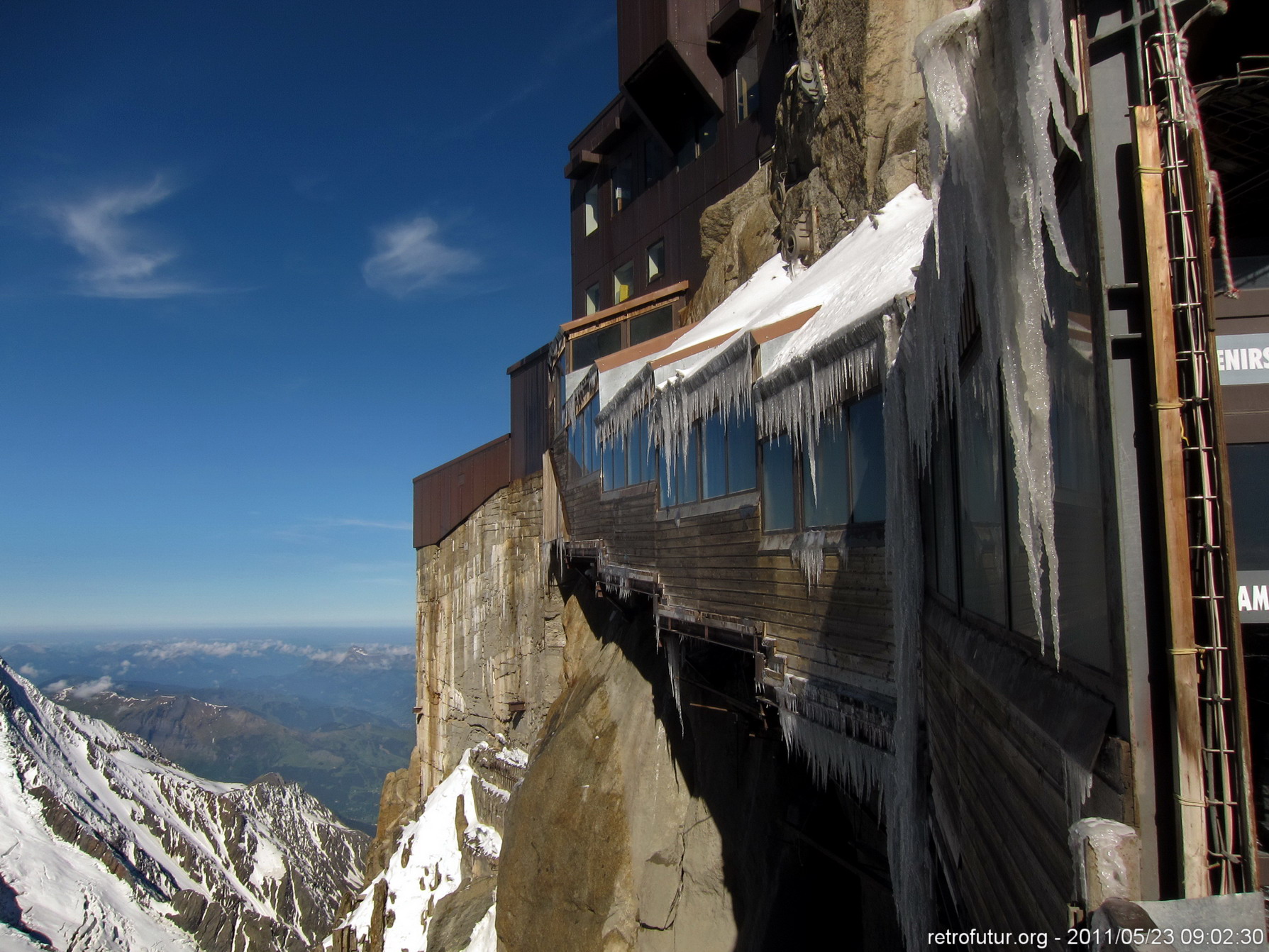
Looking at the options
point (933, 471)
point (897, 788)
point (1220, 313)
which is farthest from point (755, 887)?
point (1220, 313)

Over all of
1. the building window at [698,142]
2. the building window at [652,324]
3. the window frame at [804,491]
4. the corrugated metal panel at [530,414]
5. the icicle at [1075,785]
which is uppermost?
the building window at [698,142]

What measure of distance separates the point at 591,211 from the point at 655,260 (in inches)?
207

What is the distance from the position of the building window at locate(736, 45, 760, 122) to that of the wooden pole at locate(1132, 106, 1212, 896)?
19.1 meters

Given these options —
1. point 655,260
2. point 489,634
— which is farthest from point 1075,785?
point 655,260

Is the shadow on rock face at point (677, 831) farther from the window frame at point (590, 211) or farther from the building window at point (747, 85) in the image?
the window frame at point (590, 211)

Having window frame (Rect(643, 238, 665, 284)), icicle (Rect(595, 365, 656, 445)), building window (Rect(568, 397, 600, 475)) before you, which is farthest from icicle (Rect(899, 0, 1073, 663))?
window frame (Rect(643, 238, 665, 284))

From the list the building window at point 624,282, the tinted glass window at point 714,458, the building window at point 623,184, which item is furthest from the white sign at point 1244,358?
the building window at point 623,184

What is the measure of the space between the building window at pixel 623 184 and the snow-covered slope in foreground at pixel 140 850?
48961mm

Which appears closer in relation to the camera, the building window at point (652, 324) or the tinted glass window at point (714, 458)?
the tinted glass window at point (714, 458)

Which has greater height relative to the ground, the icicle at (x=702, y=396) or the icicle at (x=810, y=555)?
the icicle at (x=702, y=396)

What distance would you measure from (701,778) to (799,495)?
6.92m

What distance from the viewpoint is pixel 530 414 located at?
70.9 ft

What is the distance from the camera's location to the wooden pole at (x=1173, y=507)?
88.2 inches

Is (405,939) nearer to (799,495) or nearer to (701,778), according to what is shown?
(701,778)
